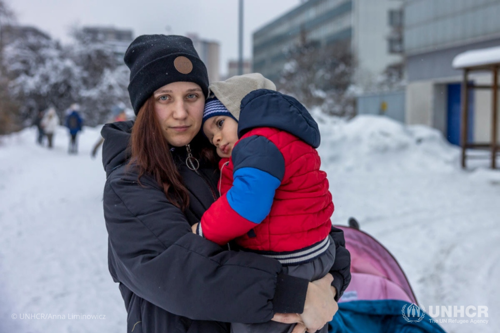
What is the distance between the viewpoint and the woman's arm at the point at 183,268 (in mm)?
1509

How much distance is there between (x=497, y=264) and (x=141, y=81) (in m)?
4.85

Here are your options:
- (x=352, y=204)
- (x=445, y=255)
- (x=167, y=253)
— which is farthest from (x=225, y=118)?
(x=352, y=204)

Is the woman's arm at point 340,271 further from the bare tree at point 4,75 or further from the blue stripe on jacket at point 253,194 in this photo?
the bare tree at point 4,75

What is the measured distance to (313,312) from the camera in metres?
1.68

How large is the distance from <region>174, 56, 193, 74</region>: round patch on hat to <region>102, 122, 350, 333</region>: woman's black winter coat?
49cm

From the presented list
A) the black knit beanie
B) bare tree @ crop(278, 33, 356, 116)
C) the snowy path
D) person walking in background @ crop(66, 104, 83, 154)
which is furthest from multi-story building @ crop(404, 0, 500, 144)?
the black knit beanie

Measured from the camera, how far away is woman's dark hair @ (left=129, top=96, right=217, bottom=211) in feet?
5.76

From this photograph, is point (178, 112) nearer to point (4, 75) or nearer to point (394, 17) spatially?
point (4, 75)

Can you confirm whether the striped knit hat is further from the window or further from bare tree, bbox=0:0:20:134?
the window

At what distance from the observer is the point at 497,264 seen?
5188mm

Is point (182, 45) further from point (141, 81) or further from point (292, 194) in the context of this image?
point (292, 194)

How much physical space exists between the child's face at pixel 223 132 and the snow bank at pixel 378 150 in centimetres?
918
